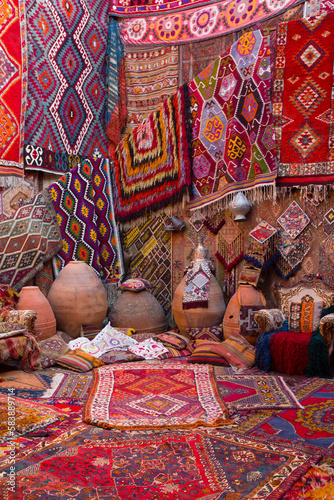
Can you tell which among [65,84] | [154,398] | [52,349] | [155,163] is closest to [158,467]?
[154,398]

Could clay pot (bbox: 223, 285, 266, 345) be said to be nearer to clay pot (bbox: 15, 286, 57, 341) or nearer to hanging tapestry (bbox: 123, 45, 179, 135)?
clay pot (bbox: 15, 286, 57, 341)

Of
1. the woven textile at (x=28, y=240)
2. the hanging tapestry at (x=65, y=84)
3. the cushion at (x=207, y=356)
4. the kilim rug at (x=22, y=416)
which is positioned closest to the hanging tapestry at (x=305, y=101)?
the cushion at (x=207, y=356)

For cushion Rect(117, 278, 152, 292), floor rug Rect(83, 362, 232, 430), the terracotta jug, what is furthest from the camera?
cushion Rect(117, 278, 152, 292)

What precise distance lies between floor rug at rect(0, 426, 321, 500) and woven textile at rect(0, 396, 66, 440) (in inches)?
8.5

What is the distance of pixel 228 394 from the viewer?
3398 millimetres

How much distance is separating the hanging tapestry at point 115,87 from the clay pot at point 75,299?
2533 mm

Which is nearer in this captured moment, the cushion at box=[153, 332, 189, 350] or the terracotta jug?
the cushion at box=[153, 332, 189, 350]

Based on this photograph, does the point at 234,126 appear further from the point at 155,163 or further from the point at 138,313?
the point at 138,313

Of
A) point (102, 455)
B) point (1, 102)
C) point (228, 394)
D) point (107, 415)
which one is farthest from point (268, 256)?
point (1, 102)


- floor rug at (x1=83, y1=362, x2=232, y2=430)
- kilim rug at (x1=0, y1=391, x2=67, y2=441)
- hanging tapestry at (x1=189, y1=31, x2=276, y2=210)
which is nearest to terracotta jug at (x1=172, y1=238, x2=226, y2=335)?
hanging tapestry at (x1=189, y1=31, x2=276, y2=210)

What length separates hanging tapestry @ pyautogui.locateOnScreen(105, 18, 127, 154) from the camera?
6.91 meters

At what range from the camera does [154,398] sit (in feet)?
11.0

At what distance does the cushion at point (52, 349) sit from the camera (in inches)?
168

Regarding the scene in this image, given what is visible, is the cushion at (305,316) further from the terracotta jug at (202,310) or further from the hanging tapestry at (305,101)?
the hanging tapestry at (305,101)
